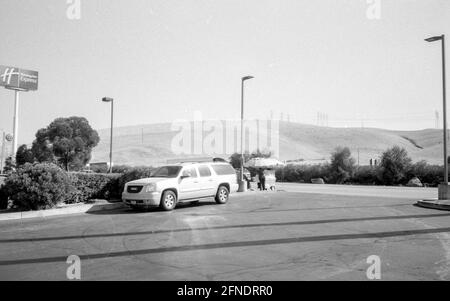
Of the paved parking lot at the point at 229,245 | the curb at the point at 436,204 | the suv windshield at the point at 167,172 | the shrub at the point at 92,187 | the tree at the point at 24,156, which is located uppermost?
the tree at the point at 24,156

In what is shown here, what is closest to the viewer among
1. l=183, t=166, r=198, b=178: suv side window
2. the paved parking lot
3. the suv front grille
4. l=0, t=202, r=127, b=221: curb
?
the paved parking lot

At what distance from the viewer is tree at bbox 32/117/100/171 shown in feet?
156

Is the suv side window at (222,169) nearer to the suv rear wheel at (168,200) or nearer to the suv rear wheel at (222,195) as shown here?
the suv rear wheel at (222,195)

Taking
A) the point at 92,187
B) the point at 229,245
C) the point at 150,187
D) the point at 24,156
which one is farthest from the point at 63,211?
the point at 24,156

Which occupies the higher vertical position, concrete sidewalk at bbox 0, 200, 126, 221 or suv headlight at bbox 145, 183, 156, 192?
suv headlight at bbox 145, 183, 156, 192

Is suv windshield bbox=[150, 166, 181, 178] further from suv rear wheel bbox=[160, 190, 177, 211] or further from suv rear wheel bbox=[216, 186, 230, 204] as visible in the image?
suv rear wheel bbox=[216, 186, 230, 204]

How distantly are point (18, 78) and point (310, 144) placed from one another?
339 feet

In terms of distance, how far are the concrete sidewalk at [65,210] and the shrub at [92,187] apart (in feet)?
2.20

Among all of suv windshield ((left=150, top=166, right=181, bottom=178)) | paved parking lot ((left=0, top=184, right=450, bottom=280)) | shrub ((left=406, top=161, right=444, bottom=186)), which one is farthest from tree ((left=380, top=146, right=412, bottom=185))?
suv windshield ((left=150, top=166, right=181, bottom=178))

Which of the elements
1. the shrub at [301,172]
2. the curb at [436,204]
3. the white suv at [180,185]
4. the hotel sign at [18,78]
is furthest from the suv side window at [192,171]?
the shrub at [301,172]

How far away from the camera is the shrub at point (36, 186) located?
554 inches

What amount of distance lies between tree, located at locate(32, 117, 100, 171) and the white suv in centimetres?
3431

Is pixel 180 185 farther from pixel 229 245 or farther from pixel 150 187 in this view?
pixel 229 245
